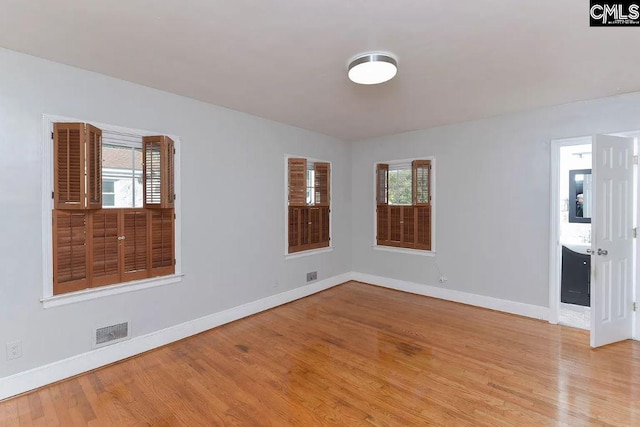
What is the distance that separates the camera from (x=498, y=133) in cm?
407

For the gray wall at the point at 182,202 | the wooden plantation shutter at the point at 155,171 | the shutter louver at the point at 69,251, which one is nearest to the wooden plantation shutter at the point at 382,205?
the gray wall at the point at 182,202

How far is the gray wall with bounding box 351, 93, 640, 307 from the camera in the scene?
3.60 m

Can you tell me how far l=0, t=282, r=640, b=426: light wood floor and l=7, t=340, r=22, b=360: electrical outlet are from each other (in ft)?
1.02

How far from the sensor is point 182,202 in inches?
130

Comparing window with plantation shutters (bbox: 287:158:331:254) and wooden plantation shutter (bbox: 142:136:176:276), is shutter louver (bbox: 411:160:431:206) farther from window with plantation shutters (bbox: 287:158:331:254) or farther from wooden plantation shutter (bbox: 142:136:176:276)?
wooden plantation shutter (bbox: 142:136:176:276)

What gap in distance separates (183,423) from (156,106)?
2817 mm

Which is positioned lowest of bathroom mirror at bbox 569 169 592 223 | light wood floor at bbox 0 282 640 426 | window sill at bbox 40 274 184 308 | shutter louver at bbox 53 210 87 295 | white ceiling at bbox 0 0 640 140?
light wood floor at bbox 0 282 640 426

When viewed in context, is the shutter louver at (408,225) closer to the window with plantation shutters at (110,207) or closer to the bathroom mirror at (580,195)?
the bathroom mirror at (580,195)

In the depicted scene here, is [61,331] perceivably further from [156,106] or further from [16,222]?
[156,106]

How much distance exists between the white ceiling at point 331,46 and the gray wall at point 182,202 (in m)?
0.24

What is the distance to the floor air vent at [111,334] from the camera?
273 centimetres

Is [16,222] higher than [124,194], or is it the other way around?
[124,194]

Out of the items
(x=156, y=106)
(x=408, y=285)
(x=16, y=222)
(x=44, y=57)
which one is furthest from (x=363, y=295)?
(x=44, y=57)

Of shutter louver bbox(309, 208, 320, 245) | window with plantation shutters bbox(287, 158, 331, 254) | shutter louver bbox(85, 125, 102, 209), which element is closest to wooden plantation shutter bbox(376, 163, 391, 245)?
window with plantation shutters bbox(287, 158, 331, 254)
